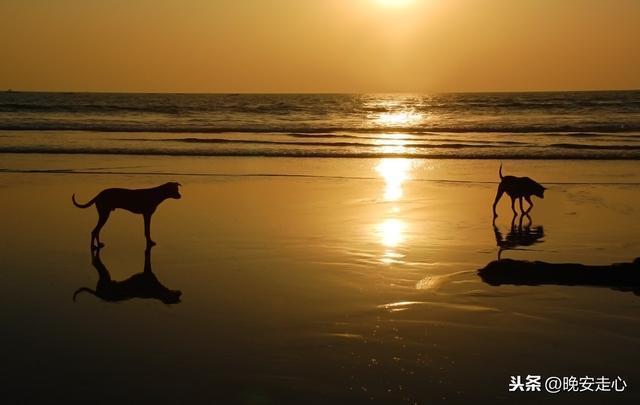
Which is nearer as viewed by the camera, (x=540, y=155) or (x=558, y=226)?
(x=558, y=226)

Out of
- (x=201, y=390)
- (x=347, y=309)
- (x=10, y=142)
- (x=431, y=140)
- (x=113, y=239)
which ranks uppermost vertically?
(x=431, y=140)

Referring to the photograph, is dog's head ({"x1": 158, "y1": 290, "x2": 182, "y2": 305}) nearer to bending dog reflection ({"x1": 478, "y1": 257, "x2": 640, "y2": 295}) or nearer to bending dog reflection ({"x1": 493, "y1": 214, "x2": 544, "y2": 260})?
bending dog reflection ({"x1": 478, "y1": 257, "x2": 640, "y2": 295})

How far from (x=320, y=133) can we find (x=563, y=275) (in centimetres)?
2684

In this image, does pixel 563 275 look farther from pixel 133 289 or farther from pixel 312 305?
pixel 133 289

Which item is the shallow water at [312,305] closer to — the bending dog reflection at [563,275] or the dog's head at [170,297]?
the dog's head at [170,297]

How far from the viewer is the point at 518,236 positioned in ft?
35.0

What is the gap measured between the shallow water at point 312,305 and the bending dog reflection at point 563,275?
22cm

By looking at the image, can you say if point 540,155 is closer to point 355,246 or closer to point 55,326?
point 355,246

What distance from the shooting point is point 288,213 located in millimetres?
12234

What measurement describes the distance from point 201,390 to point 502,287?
3543mm

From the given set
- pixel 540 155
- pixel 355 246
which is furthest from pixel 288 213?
pixel 540 155

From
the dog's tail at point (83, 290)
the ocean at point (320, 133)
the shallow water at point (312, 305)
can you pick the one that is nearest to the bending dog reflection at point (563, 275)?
the shallow water at point (312, 305)

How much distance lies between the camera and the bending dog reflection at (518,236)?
9930 mm

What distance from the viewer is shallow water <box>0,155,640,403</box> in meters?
5.02
